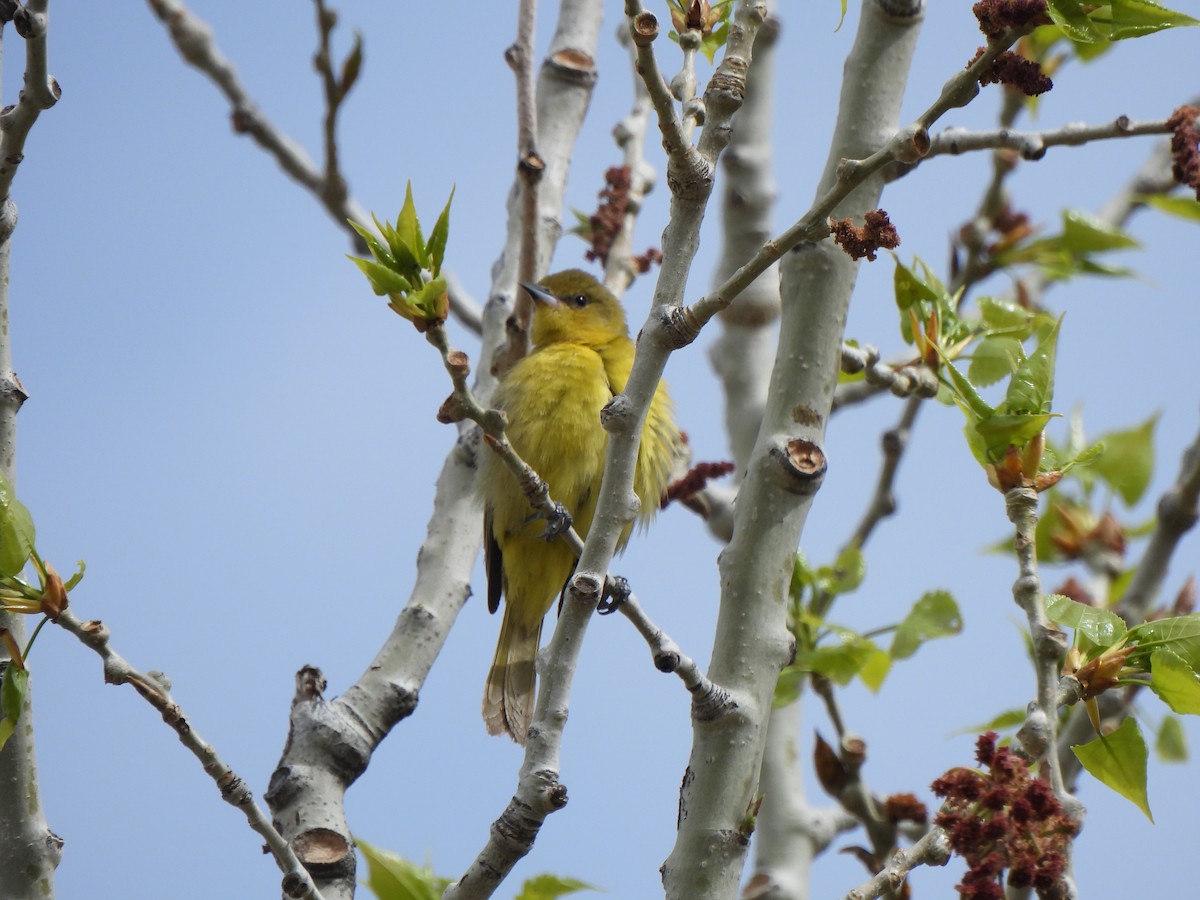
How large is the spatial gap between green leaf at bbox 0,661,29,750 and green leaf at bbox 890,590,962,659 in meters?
2.71

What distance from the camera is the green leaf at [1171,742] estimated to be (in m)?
4.50

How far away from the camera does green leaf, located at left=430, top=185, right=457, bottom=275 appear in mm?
2545

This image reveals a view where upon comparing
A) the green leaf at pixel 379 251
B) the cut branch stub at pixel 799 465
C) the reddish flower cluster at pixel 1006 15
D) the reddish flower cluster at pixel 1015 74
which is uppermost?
the reddish flower cluster at pixel 1015 74

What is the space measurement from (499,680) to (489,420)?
261cm

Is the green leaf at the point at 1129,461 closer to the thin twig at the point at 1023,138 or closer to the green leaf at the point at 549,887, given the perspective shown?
the thin twig at the point at 1023,138

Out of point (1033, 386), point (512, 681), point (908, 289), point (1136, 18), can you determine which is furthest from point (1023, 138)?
point (512, 681)

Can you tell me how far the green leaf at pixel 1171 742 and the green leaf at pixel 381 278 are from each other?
3.39m

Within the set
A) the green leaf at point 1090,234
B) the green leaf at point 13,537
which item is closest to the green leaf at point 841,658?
the green leaf at point 1090,234

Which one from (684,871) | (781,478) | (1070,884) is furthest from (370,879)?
(1070,884)

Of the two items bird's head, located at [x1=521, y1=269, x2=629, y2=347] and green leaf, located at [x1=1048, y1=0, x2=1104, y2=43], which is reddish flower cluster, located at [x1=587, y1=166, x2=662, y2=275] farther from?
green leaf, located at [x1=1048, y1=0, x2=1104, y2=43]

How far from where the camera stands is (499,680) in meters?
5.03

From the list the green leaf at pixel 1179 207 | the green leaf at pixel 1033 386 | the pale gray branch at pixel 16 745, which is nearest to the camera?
the pale gray branch at pixel 16 745

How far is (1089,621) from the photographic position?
2648mm

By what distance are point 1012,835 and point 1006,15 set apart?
1416 millimetres
